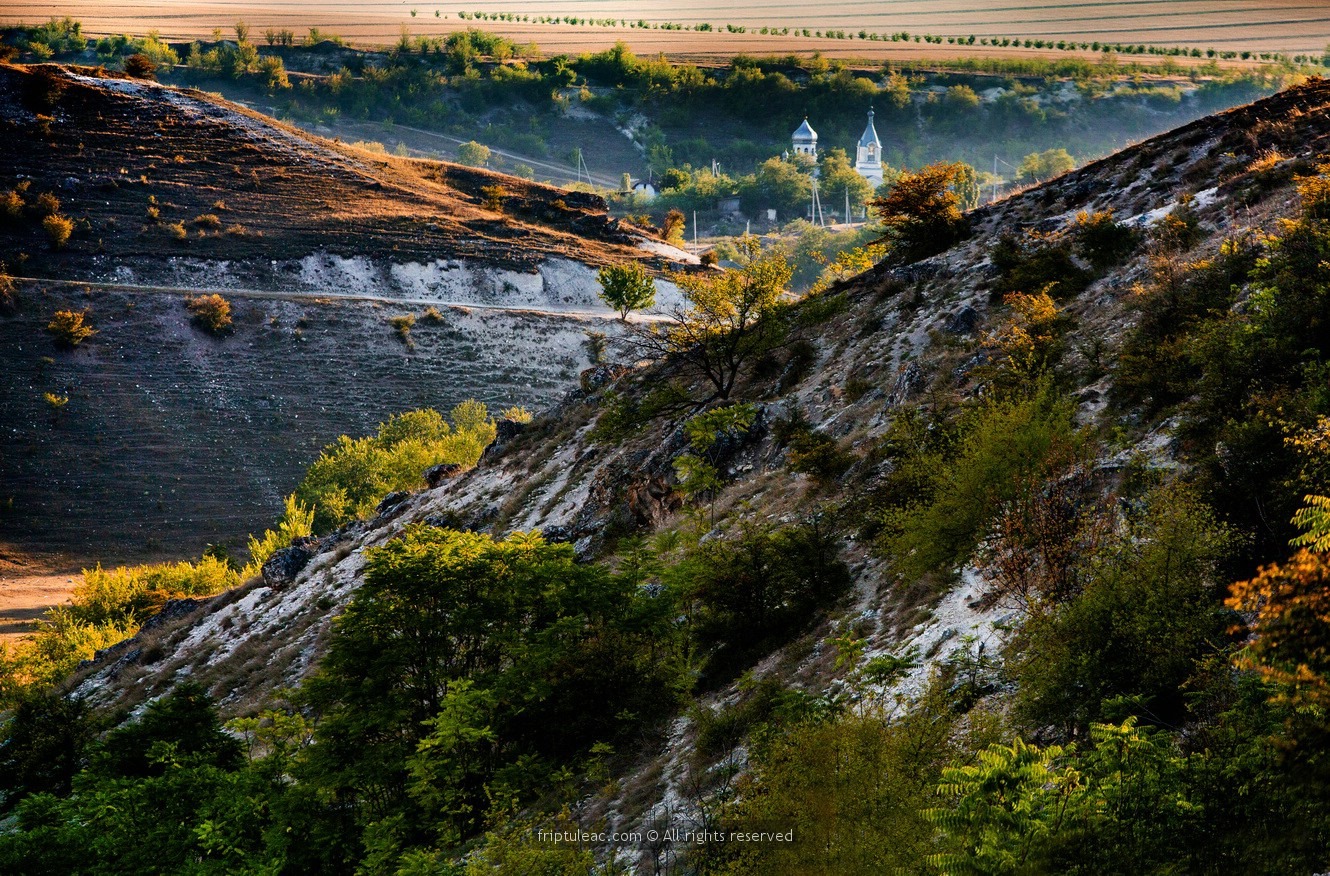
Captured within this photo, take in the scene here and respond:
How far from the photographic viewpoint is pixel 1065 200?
89.5 feet

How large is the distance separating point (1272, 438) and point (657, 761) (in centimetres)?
848

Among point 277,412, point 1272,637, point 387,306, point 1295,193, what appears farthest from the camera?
point 387,306

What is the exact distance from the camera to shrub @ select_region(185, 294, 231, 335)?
260 ft

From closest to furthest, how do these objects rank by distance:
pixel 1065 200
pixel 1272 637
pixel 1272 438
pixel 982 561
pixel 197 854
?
pixel 1272 637 → pixel 1272 438 → pixel 982 561 → pixel 197 854 → pixel 1065 200

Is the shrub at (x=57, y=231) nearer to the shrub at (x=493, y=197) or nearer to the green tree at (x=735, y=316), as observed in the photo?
the shrub at (x=493, y=197)

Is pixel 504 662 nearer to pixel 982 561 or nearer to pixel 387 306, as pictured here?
pixel 982 561

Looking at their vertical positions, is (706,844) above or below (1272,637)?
below

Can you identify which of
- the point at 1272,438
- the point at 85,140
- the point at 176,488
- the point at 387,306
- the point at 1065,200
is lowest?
the point at 176,488

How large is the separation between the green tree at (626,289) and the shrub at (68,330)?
127 feet

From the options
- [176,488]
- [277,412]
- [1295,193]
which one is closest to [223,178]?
[277,412]

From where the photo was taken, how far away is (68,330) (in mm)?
75812

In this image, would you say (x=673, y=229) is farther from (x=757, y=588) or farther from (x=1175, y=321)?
(x=757, y=588)

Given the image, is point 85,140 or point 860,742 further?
point 85,140

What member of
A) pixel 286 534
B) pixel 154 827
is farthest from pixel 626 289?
pixel 154 827
